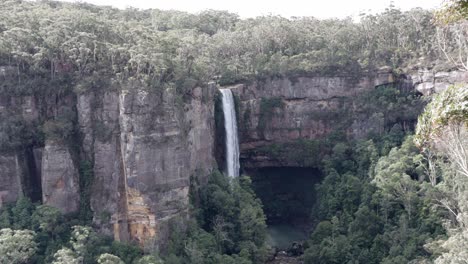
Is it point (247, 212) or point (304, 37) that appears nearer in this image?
point (247, 212)

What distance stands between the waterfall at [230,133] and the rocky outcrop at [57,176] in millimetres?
8811

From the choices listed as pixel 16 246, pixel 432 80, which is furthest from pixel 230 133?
pixel 16 246

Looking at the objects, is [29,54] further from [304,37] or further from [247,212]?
[304,37]

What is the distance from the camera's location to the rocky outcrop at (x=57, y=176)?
64.1 ft

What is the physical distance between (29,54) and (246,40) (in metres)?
13.9

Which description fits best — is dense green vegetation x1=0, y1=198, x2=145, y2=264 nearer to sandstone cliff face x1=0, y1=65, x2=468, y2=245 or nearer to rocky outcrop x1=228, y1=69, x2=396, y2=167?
sandstone cliff face x1=0, y1=65, x2=468, y2=245

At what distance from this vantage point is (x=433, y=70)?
90.7ft

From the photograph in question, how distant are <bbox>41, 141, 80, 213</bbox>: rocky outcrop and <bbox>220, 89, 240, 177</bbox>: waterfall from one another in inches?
347

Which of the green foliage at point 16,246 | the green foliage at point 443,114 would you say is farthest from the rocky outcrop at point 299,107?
the green foliage at point 443,114

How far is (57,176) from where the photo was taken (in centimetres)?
1964

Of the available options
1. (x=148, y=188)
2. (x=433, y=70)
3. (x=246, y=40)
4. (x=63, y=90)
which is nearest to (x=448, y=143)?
(x=148, y=188)

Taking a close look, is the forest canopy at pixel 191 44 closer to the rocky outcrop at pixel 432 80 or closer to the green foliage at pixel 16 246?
the rocky outcrop at pixel 432 80

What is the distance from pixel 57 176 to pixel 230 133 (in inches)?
380

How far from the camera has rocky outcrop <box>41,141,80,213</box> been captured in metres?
19.5
